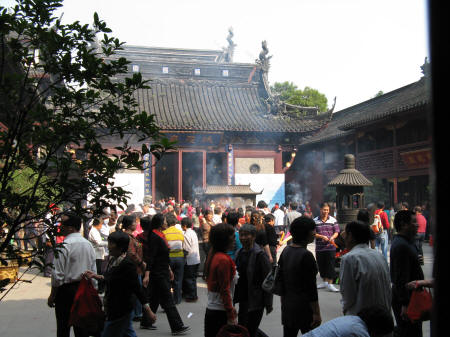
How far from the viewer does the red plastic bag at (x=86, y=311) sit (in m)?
4.28

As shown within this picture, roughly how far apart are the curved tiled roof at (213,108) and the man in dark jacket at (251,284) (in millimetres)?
17496

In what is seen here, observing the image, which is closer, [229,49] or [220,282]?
[220,282]

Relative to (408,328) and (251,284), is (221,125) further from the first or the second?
(408,328)

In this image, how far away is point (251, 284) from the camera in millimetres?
4531

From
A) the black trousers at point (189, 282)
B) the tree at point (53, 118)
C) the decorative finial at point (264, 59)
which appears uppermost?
the decorative finial at point (264, 59)

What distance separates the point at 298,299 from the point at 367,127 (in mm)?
20147

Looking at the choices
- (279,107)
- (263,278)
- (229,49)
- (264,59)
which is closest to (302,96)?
(229,49)

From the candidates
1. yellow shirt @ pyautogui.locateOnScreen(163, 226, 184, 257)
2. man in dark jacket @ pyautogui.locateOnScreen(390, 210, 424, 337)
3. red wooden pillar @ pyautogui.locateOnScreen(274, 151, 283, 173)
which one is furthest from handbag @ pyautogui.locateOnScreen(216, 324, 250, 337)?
red wooden pillar @ pyautogui.locateOnScreen(274, 151, 283, 173)

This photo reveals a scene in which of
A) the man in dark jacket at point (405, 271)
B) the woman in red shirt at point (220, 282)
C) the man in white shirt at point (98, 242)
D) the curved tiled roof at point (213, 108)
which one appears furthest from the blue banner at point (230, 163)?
the woman in red shirt at point (220, 282)

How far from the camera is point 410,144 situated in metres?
19.5

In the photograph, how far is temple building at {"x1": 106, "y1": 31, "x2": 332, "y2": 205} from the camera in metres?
22.6

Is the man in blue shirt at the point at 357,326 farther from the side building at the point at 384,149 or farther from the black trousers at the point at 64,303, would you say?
the side building at the point at 384,149

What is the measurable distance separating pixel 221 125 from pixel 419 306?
63.5 feet

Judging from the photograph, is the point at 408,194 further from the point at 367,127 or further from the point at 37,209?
the point at 37,209
